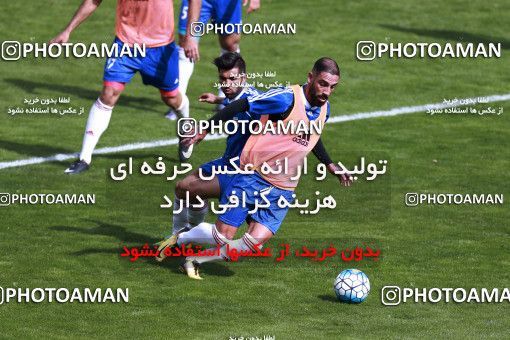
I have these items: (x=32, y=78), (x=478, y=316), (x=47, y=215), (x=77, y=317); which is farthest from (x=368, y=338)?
(x=32, y=78)

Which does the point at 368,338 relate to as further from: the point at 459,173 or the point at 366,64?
the point at 366,64

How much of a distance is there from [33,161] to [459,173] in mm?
5993

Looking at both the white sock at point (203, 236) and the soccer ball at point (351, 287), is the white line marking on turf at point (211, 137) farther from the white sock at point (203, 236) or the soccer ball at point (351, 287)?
the soccer ball at point (351, 287)

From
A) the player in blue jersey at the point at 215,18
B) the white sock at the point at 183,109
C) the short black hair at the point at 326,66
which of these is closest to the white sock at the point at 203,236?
the short black hair at the point at 326,66

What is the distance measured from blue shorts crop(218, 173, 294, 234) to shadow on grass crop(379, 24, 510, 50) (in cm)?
1340

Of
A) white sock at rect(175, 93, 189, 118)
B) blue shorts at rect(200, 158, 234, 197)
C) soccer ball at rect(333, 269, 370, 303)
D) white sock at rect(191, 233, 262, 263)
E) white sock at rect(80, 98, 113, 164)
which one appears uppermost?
white sock at rect(175, 93, 189, 118)

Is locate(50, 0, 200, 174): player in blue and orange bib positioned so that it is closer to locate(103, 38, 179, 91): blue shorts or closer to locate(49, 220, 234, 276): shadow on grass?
locate(103, 38, 179, 91): blue shorts

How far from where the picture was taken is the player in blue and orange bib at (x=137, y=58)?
1928 cm

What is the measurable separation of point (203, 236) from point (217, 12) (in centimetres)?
806

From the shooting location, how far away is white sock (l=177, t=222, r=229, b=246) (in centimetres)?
1502

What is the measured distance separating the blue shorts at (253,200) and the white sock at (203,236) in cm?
17

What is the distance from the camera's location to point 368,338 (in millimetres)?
13203

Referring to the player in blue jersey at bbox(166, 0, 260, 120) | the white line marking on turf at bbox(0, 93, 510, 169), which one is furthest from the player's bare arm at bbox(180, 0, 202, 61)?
the player in blue jersey at bbox(166, 0, 260, 120)

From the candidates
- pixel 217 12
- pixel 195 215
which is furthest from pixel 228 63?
pixel 217 12
